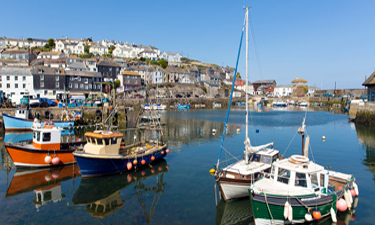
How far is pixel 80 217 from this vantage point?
1292 centimetres

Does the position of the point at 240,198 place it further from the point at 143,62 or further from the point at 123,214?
the point at 143,62

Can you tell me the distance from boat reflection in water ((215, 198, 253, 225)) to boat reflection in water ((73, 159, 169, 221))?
3.84 meters

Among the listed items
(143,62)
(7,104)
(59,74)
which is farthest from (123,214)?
(143,62)

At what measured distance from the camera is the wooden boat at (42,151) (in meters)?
19.6

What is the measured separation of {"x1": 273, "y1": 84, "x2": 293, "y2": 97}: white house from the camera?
494 ft

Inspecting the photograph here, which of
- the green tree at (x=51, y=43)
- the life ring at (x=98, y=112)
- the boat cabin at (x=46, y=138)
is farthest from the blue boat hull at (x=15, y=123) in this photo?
the green tree at (x=51, y=43)

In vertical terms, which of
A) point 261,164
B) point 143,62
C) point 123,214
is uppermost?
point 143,62

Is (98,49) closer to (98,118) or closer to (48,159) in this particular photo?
(98,118)

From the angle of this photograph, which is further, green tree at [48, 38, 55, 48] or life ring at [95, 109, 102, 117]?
green tree at [48, 38, 55, 48]

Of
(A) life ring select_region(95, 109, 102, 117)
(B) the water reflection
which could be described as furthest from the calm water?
(A) life ring select_region(95, 109, 102, 117)

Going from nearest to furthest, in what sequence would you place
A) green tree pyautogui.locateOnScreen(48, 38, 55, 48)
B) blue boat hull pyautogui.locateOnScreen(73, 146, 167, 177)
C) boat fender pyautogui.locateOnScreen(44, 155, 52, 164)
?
blue boat hull pyautogui.locateOnScreen(73, 146, 167, 177), boat fender pyautogui.locateOnScreen(44, 155, 52, 164), green tree pyautogui.locateOnScreen(48, 38, 55, 48)

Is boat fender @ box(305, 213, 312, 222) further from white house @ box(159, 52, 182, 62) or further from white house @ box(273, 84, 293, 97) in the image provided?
white house @ box(273, 84, 293, 97)

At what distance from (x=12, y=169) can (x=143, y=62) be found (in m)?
105

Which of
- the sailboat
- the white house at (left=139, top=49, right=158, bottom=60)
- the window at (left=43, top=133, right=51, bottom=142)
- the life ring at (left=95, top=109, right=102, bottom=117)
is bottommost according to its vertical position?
the sailboat
